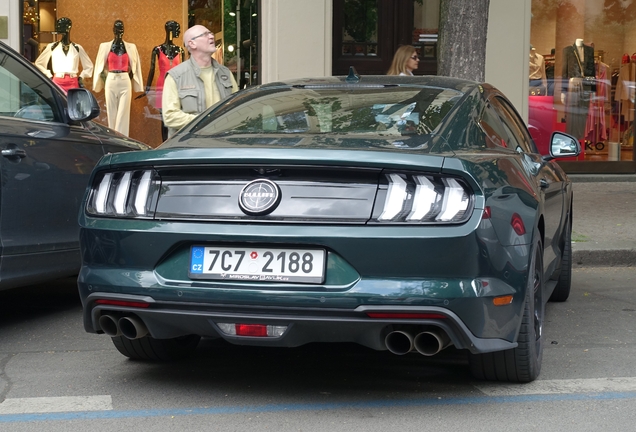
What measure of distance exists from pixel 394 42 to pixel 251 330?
382 inches

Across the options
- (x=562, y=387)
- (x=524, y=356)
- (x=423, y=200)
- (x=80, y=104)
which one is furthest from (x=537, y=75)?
(x=423, y=200)

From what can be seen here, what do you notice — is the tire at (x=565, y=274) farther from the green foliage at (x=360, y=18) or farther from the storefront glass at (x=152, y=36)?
the green foliage at (x=360, y=18)

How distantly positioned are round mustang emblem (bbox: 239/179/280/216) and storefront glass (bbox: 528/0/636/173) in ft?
33.1

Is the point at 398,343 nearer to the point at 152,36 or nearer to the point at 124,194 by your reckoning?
the point at 124,194

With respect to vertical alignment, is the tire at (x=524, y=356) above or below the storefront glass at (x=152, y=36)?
below

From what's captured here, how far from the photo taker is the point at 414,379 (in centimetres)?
472

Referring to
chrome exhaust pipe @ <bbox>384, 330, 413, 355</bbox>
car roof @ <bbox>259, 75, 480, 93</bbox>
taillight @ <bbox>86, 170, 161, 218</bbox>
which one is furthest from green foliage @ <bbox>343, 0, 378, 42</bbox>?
chrome exhaust pipe @ <bbox>384, 330, 413, 355</bbox>

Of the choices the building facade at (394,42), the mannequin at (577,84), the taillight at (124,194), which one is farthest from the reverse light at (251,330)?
the mannequin at (577,84)

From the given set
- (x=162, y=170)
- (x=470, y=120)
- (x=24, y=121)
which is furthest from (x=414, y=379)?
(x=24, y=121)

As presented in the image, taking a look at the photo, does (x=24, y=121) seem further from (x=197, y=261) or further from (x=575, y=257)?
(x=575, y=257)

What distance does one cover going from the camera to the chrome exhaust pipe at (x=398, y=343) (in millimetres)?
3990

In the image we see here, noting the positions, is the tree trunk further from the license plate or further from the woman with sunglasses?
the license plate

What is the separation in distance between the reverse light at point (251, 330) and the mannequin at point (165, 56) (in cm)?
880

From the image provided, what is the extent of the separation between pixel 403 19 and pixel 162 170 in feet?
31.3
